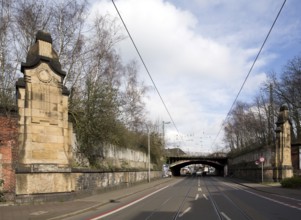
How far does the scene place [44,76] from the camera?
21.1m

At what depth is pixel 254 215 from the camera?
49.9 feet

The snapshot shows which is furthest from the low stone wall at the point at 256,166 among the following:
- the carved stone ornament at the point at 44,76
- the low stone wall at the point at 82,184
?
the carved stone ornament at the point at 44,76

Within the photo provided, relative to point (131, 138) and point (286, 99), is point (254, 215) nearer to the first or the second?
point (131, 138)

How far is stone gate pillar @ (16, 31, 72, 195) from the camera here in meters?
19.7

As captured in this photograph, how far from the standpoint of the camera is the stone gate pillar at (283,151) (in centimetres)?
4281

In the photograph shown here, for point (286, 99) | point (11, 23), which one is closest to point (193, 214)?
point (11, 23)

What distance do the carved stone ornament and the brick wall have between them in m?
2.51

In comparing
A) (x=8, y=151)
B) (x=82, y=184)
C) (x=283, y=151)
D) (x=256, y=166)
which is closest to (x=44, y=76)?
(x=8, y=151)

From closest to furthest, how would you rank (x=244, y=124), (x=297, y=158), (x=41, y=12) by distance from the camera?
(x=41, y=12) → (x=297, y=158) → (x=244, y=124)

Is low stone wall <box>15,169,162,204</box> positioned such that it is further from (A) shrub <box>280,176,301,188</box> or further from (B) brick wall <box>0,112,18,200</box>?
(A) shrub <box>280,176,301,188</box>

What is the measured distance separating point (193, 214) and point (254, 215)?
2.16m

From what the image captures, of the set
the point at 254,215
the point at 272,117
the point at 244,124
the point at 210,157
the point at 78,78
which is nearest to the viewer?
the point at 254,215

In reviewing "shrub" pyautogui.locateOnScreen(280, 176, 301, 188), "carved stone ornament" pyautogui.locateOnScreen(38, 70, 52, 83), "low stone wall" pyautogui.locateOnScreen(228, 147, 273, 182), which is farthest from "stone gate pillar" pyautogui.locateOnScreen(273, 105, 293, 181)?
"carved stone ornament" pyautogui.locateOnScreen(38, 70, 52, 83)

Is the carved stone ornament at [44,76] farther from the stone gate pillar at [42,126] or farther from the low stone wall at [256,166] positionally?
the low stone wall at [256,166]
